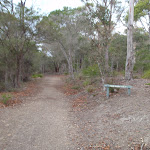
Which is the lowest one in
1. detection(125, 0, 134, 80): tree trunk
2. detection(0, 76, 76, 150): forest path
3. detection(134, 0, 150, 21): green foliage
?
detection(0, 76, 76, 150): forest path

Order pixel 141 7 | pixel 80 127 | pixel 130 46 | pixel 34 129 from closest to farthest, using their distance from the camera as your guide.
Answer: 1. pixel 34 129
2. pixel 80 127
3. pixel 130 46
4. pixel 141 7

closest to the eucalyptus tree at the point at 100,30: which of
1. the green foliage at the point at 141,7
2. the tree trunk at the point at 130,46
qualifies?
the tree trunk at the point at 130,46

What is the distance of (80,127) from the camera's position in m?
5.56

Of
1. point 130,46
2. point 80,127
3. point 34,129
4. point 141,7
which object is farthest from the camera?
point 141,7

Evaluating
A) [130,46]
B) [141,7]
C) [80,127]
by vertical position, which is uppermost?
[141,7]

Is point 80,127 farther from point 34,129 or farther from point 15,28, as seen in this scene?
point 15,28

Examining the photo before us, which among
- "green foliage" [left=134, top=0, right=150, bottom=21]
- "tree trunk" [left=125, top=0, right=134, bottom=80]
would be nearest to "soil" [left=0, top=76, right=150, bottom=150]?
"tree trunk" [left=125, top=0, right=134, bottom=80]

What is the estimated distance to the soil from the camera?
4141mm

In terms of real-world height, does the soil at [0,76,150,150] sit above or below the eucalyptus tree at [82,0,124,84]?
below

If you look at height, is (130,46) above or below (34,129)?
above

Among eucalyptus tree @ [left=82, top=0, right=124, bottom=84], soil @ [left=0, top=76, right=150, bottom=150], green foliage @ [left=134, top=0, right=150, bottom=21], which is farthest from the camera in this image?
green foliage @ [left=134, top=0, right=150, bottom=21]

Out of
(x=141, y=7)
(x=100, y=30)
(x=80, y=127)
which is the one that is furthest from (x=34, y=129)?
(x=141, y=7)

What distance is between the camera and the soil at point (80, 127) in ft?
13.6

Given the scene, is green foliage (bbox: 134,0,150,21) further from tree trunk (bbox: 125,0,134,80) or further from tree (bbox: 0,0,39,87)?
tree (bbox: 0,0,39,87)
